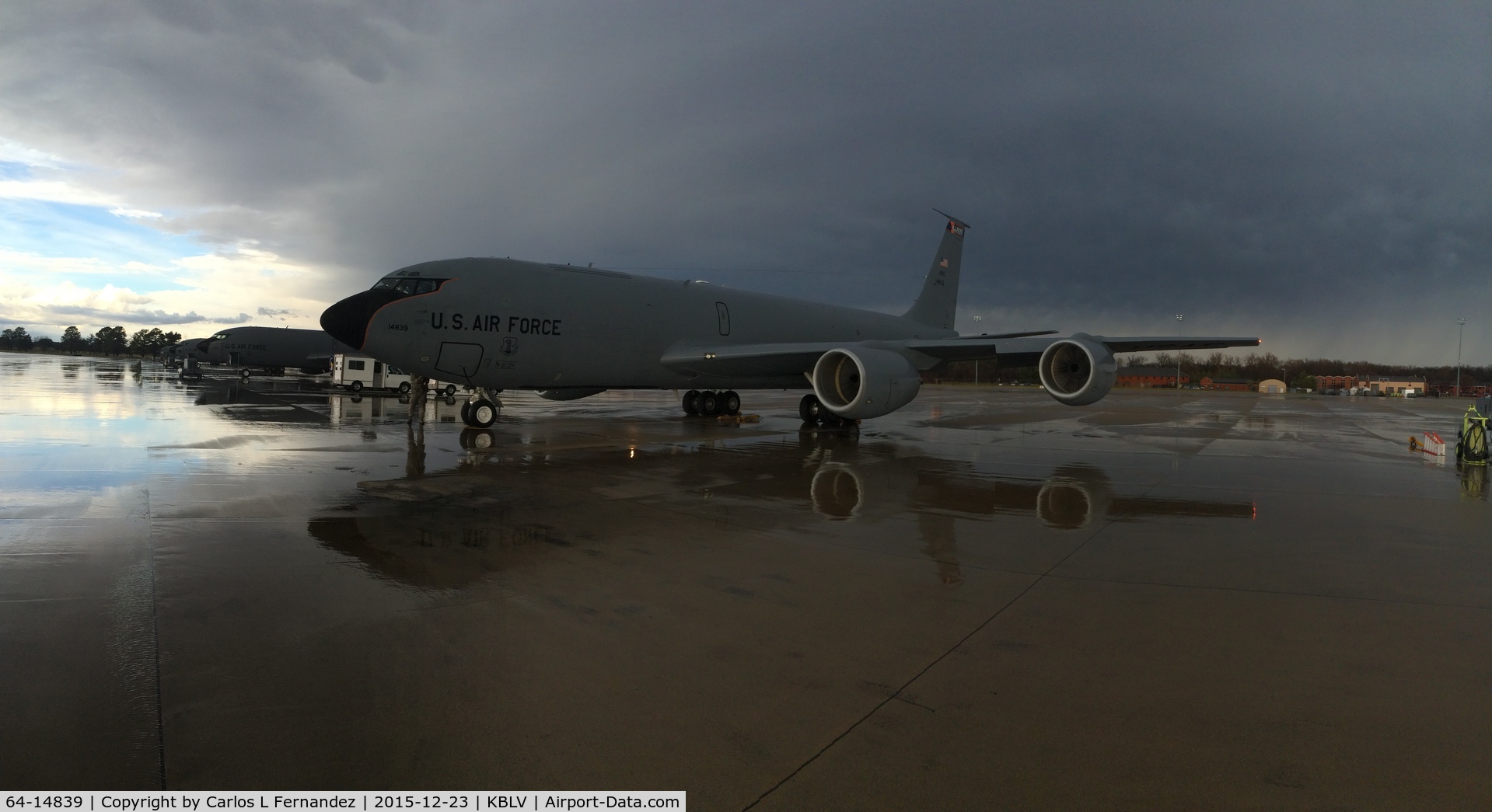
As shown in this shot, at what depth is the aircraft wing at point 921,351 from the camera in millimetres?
14953

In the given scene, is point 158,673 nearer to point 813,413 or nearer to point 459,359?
point 459,359

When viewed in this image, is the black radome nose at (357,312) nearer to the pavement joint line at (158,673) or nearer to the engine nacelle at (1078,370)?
the pavement joint line at (158,673)

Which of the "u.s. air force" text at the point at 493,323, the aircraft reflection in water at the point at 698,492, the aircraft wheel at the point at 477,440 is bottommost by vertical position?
the aircraft reflection in water at the point at 698,492

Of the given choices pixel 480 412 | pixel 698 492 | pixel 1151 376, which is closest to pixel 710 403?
pixel 480 412

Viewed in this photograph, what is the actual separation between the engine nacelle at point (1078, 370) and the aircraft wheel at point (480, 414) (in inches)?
453

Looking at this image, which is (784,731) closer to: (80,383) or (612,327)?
(612,327)

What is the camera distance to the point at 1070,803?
8.29ft

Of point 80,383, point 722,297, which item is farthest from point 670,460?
point 80,383

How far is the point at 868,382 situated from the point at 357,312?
32.0 ft

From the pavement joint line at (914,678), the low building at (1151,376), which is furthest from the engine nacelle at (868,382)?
the low building at (1151,376)

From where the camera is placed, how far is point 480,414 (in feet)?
52.3

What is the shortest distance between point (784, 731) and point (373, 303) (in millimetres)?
13324

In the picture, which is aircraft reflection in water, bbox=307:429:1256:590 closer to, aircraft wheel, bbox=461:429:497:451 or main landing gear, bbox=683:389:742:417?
aircraft wheel, bbox=461:429:497:451

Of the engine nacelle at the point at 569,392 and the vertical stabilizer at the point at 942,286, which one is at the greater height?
the vertical stabilizer at the point at 942,286
